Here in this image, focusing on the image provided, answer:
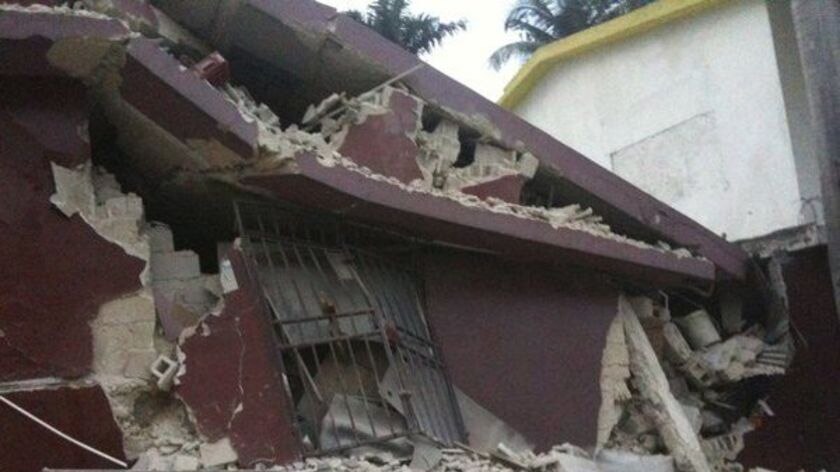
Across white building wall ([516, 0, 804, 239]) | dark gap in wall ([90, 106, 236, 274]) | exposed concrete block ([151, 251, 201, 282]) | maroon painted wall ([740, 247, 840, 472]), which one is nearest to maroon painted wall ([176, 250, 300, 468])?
exposed concrete block ([151, 251, 201, 282])

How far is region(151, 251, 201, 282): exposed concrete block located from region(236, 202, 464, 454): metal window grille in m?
0.28

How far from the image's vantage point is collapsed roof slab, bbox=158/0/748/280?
5746mm

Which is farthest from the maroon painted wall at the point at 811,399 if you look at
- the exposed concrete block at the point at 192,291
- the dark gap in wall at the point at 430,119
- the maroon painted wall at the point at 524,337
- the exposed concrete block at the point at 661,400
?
the exposed concrete block at the point at 192,291

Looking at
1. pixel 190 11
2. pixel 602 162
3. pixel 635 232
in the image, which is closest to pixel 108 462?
pixel 190 11

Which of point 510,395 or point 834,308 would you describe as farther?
point 834,308

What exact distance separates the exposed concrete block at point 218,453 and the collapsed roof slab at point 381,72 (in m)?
2.24

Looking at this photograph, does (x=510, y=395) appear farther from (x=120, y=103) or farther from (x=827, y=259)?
(x=827, y=259)

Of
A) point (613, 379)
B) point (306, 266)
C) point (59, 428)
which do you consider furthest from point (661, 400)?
point (59, 428)

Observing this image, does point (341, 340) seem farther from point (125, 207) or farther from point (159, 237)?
point (125, 207)

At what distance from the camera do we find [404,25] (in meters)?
20.9

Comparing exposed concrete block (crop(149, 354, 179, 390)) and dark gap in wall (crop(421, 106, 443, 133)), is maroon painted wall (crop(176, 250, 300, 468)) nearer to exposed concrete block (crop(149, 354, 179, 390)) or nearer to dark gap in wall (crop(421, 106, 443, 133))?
exposed concrete block (crop(149, 354, 179, 390))

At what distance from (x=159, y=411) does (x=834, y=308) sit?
17.4ft

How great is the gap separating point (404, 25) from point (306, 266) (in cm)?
1588

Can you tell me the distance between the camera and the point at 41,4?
4668 mm
